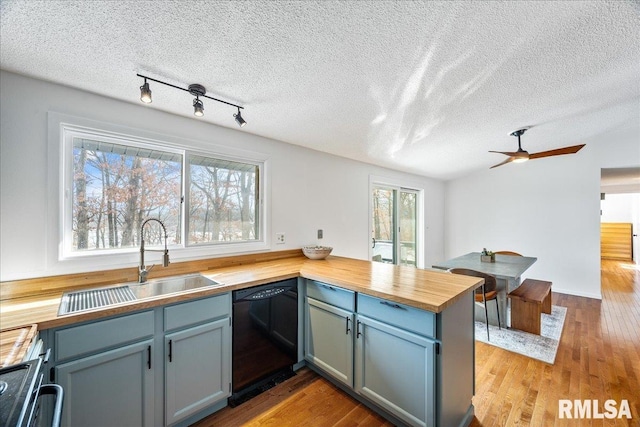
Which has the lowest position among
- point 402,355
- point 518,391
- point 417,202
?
point 518,391

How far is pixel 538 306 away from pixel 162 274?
12.6 feet

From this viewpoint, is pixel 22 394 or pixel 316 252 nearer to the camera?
pixel 22 394

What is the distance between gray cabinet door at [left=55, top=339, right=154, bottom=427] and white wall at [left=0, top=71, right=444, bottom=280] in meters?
0.71

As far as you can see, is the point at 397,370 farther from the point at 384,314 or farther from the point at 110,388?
the point at 110,388

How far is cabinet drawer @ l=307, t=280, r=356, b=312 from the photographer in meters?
1.87

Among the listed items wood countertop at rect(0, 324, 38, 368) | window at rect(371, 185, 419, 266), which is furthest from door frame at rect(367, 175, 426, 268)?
wood countertop at rect(0, 324, 38, 368)

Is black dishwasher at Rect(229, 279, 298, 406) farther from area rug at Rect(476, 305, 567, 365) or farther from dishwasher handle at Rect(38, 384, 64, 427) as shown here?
area rug at Rect(476, 305, 567, 365)

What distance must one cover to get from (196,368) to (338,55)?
2.15 m

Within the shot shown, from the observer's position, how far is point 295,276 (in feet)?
7.12

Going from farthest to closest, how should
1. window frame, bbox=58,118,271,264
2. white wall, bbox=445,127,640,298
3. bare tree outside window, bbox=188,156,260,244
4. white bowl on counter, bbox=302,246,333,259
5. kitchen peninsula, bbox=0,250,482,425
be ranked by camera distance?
Result: white wall, bbox=445,127,640,298 < white bowl on counter, bbox=302,246,333,259 < bare tree outside window, bbox=188,156,260,244 < window frame, bbox=58,118,271,264 < kitchen peninsula, bbox=0,250,482,425

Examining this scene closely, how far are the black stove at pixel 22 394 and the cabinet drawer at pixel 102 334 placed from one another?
524 millimetres

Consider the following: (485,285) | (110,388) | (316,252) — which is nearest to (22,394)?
(110,388)

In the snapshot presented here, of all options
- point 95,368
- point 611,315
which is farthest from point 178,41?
point 611,315

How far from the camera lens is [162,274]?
2.05m
